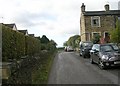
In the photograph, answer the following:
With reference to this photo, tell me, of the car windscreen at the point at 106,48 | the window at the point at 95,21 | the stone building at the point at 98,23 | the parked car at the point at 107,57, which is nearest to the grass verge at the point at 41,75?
the parked car at the point at 107,57

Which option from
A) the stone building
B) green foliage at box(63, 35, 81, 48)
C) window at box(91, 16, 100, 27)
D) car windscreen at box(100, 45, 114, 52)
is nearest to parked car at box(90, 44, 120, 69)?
car windscreen at box(100, 45, 114, 52)

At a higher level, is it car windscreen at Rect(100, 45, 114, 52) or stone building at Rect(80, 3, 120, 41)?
stone building at Rect(80, 3, 120, 41)

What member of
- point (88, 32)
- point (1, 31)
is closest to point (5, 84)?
point (1, 31)

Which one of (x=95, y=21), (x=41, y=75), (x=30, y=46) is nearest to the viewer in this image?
(x=41, y=75)

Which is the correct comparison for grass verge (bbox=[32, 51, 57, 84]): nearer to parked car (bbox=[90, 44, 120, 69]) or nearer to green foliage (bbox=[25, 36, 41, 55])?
parked car (bbox=[90, 44, 120, 69])

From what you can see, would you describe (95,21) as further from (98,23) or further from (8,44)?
(8,44)

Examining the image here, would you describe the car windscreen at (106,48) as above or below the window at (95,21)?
below

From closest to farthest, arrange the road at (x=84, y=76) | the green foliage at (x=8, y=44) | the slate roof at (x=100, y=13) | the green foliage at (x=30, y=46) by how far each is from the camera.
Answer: the road at (x=84, y=76), the green foliage at (x=8, y=44), the green foliage at (x=30, y=46), the slate roof at (x=100, y=13)

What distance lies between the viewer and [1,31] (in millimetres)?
16219

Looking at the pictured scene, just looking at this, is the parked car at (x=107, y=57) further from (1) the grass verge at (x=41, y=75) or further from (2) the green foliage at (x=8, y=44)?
(2) the green foliage at (x=8, y=44)

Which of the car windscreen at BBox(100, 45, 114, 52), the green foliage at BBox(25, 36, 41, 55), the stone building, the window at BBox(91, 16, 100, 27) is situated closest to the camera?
the car windscreen at BBox(100, 45, 114, 52)

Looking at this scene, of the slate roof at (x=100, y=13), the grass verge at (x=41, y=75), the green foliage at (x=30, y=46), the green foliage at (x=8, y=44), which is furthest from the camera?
the slate roof at (x=100, y=13)

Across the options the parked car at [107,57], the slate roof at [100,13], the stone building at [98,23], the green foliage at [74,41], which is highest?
the slate roof at [100,13]

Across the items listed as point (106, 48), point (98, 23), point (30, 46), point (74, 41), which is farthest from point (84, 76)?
point (74, 41)
